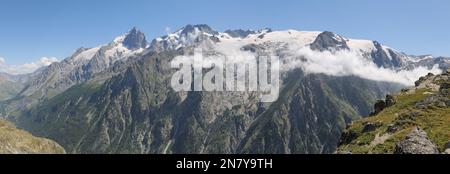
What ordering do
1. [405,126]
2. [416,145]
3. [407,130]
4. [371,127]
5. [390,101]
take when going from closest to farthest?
[416,145] < [407,130] < [405,126] < [371,127] < [390,101]

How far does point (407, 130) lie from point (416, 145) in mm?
33952

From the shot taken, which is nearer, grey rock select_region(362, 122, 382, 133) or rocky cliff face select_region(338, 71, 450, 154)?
rocky cliff face select_region(338, 71, 450, 154)

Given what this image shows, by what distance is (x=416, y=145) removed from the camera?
8181 cm

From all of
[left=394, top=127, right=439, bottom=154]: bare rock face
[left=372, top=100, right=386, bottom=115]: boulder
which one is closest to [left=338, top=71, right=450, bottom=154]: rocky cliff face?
[left=394, top=127, right=439, bottom=154]: bare rock face

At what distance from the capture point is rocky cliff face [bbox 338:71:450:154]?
8450cm

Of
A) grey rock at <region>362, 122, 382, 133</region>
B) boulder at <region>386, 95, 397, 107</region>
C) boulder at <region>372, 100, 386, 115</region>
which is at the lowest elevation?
grey rock at <region>362, 122, 382, 133</region>

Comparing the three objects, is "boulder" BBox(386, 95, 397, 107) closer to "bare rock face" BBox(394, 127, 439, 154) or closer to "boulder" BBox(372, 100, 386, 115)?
"boulder" BBox(372, 100, 386, 115)

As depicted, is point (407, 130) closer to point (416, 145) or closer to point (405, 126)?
point (405, 126)

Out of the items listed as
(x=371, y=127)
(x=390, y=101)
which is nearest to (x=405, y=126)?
(x=371, y=127)

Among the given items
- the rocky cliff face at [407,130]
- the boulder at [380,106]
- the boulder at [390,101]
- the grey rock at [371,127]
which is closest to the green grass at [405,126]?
the rocky cliff face at [407,130]

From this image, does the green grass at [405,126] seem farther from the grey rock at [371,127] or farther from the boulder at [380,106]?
the boulder at [380,106]

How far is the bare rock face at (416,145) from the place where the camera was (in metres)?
80.7
